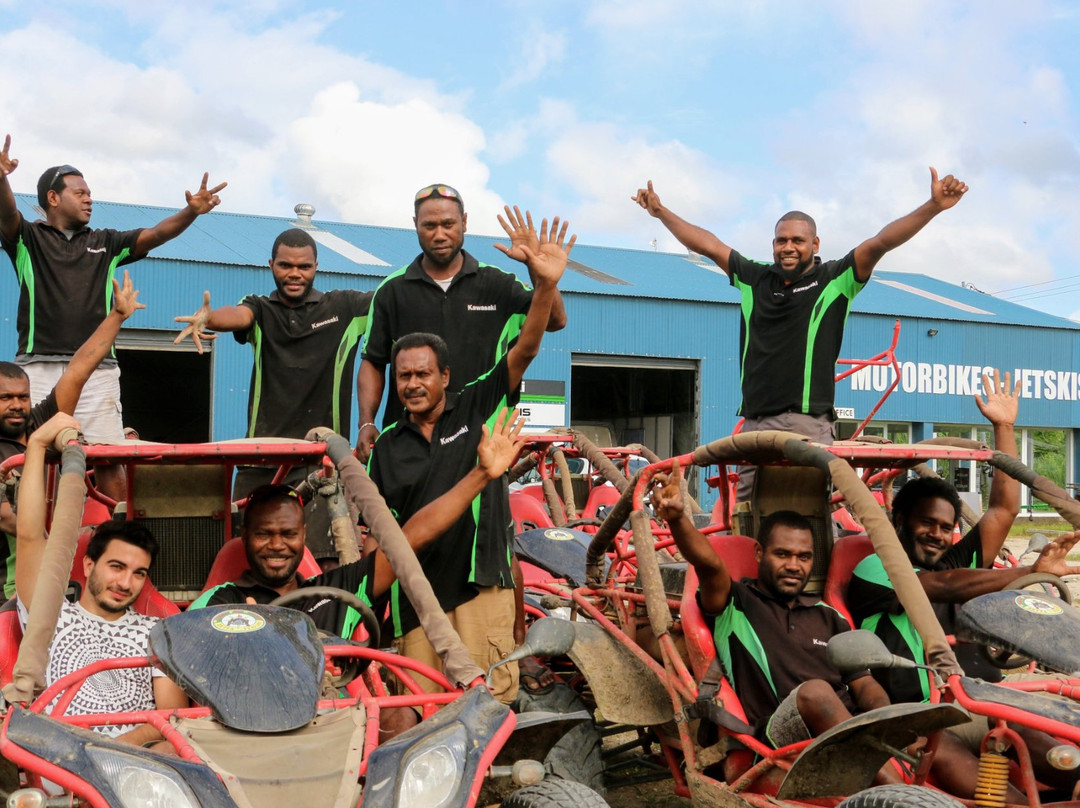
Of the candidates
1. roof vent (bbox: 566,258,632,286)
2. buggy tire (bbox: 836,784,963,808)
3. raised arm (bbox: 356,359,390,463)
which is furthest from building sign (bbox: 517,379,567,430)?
buggy tire (bbox: 836,784,963,808)

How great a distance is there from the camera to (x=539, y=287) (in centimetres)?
438

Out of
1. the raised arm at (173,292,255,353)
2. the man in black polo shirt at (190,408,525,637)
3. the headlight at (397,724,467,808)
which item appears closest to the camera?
the headlight at (397,724,467,808)

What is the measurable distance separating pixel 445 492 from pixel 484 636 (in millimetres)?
543

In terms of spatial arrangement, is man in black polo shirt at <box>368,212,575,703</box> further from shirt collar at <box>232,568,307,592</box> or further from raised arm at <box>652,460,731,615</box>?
raised arm at <box>652,460,731,615</box>

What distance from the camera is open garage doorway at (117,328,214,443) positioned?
2780 cm

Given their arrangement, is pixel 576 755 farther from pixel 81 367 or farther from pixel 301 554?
pixel 81 367

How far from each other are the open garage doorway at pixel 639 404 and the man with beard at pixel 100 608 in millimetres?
21830

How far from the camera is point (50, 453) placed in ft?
12.8

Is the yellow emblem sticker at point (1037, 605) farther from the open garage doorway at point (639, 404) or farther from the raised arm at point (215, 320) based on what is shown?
the open garage doorway at point (639, 404)

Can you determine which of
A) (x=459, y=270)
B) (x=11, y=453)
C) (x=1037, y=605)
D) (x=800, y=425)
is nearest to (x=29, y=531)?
(x=11, y=453)

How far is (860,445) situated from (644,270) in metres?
21.4

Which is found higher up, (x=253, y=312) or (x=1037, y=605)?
(x=253, y=312)

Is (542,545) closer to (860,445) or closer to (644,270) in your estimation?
(860,445)

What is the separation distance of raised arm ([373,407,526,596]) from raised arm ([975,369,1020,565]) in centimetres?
196
